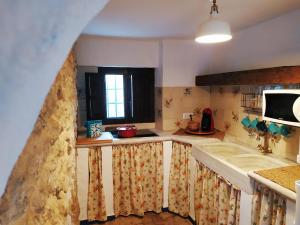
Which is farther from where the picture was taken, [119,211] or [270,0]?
[119,211]

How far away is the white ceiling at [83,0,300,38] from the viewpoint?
1.42 metres

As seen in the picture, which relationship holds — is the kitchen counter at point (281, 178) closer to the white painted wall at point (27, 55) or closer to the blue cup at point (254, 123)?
the blue cup at point (254, 123)

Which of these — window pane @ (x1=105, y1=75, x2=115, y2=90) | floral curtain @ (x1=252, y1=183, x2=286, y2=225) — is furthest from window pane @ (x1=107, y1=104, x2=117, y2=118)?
floral curtain @ (x1=252, y1=183, x2=286, y2=225)

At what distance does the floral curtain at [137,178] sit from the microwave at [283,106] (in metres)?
1.07

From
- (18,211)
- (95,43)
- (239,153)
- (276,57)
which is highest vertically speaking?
(95,43)

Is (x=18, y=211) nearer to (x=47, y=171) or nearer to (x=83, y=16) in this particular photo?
(x=47, y=171)

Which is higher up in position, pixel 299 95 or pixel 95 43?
pixel 95 43

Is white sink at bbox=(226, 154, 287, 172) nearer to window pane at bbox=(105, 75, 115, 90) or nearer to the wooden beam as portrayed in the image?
the wooden beam

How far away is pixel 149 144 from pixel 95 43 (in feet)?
4.09

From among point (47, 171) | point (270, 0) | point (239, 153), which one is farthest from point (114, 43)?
point (47, 171)

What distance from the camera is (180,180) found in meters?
2.26

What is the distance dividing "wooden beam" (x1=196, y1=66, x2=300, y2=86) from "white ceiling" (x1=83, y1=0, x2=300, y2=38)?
437mm

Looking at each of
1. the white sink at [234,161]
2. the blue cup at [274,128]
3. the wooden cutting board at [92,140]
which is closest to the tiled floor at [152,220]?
the white sink at [234,161]

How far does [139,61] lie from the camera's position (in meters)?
2.55
